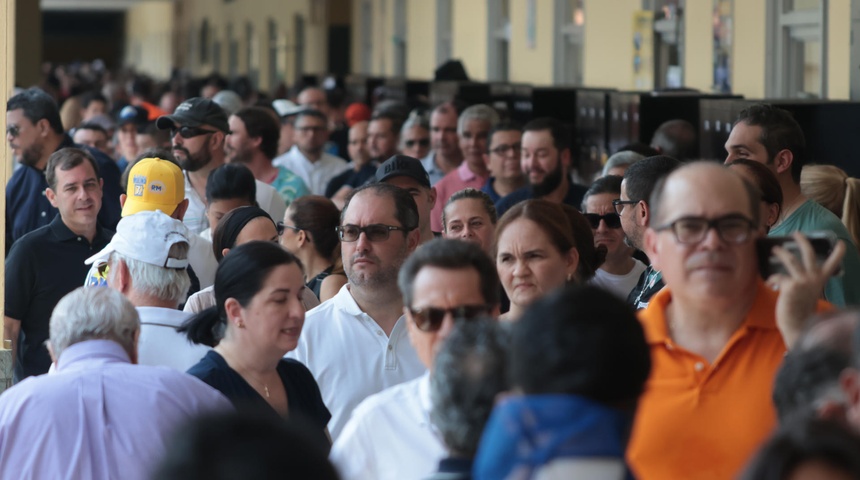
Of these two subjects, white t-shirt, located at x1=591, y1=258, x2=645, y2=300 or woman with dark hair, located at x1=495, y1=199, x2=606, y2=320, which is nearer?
woman with dark hair, located at x1=495, y1=199, x2=606, y2=320

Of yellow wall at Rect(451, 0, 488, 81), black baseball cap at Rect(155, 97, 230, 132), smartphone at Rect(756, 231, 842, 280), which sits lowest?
smartphone at Rect(756, 231, 842, 280)

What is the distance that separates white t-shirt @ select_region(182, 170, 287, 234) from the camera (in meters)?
7.75

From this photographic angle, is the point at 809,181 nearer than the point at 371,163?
Yes

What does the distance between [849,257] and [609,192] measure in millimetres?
1345

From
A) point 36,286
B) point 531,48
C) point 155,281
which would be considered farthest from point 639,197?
point 531,48

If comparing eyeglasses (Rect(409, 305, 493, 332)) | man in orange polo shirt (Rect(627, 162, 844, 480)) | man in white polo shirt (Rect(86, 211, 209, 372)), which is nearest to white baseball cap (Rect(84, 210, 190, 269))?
man in white polo shirt (Rect(86, 211, 209, 372))

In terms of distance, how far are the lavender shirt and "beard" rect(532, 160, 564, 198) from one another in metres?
4.63

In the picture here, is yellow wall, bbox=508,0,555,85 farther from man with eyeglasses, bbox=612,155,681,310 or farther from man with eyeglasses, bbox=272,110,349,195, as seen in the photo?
man with eyeglasses, bbox=612,155,681,310

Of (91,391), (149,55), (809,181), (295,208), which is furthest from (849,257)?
(149,55)

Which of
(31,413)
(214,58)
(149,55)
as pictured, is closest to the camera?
(31,413)

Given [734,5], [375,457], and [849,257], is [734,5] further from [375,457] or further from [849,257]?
[375,457]

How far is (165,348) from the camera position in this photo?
4715mm

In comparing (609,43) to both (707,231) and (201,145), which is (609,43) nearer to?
(201,145)

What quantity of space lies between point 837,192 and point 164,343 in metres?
3.31
